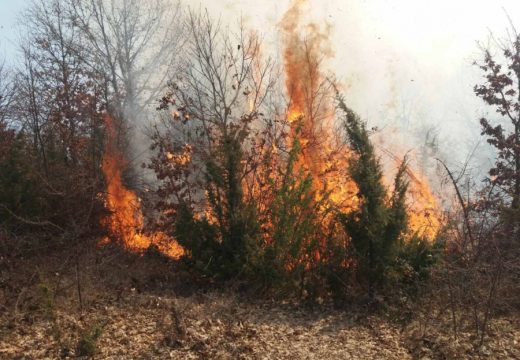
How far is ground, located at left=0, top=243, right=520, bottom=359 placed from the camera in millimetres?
6027

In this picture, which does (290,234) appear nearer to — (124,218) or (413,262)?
(413,262)

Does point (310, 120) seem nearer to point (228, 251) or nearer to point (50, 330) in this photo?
point (228, 251)

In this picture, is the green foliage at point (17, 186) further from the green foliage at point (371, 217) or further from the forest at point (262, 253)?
the green foliage at point (371, 217)

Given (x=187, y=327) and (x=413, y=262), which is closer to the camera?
(x=187, y=327)

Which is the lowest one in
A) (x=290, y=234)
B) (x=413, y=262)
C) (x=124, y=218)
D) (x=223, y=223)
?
(x=413, y=262)

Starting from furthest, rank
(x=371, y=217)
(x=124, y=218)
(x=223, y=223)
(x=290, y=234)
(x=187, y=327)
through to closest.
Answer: (x=124, y=218), (x=223, y=223), (x=290, y=234), (x=371, y=217), (x=187, y=327)

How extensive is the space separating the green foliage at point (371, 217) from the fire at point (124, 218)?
17.0 feet

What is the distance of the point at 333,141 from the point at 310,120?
289cm

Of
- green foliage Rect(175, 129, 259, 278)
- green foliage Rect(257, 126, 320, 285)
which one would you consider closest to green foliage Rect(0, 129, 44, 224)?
green foliage Rect(175, 129, 259, 278)

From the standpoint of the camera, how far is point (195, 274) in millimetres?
9367

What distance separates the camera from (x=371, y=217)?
8.59 m

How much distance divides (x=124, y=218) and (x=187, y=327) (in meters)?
7.21

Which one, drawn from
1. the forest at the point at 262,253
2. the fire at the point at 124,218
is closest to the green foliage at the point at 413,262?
the forest at the point at 262,253

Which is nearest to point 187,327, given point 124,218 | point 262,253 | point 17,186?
point 262,253
